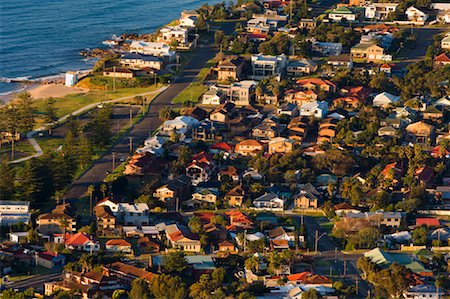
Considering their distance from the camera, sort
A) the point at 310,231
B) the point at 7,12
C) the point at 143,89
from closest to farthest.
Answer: the point at 310,231 < the point at 143,89 < the point at 7,12

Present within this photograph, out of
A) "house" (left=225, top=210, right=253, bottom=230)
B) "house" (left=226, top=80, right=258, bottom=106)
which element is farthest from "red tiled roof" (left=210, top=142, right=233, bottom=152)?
"house" (left=225, top=210, right=253, bottom=230)

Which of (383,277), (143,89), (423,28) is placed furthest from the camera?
(423,28)

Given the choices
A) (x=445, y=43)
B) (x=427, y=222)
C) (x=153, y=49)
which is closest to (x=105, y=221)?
(x=427, y=222)

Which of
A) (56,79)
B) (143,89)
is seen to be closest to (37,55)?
(56,79)

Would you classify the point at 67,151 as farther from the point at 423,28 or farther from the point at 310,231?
the point at 423,28

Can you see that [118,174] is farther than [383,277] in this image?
Yes

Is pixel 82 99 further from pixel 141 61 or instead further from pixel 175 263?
pixel 175 263

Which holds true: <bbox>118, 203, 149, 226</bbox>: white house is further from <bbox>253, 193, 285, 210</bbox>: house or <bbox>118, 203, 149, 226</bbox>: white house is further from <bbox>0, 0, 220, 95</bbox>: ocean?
<bbox>0, 0, 220, 95</bbox>: ocean
